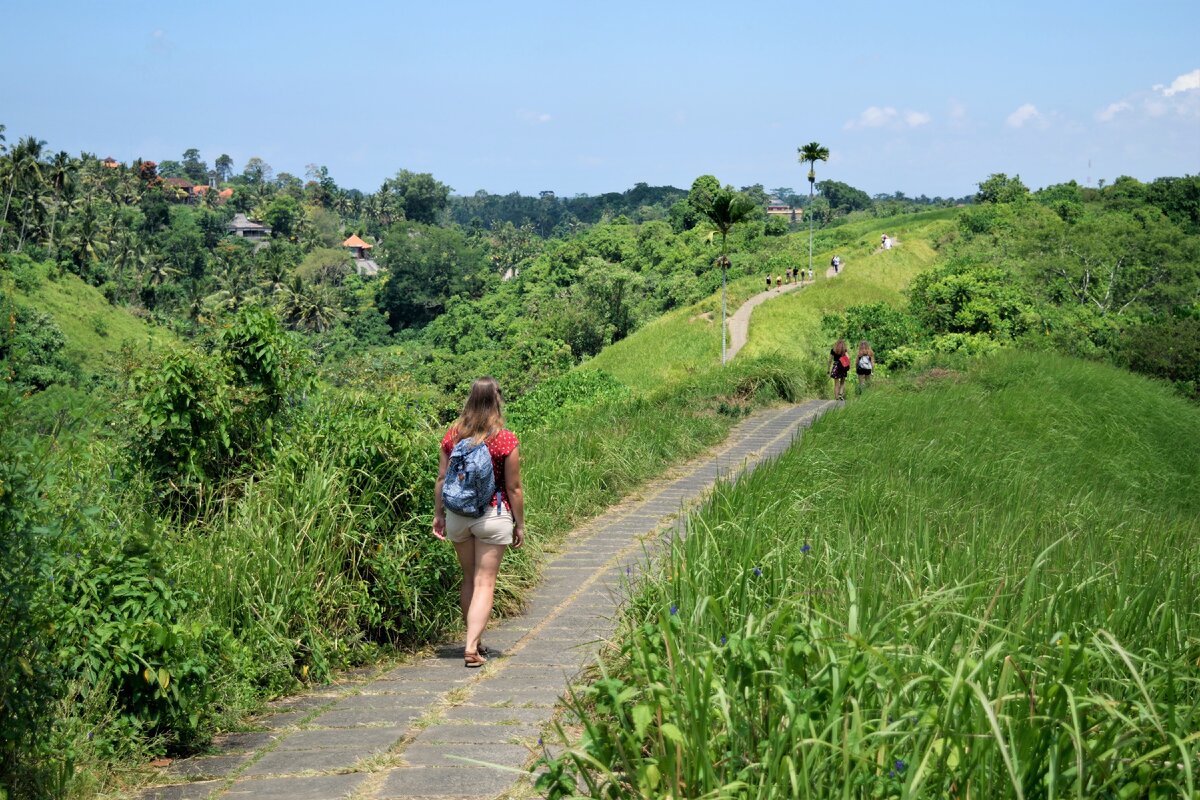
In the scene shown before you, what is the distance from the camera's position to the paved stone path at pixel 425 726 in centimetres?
381

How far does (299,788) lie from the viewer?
3797mm

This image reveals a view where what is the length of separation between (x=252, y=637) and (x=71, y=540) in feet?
3.97

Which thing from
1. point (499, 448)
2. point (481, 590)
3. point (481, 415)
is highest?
point (481, 415)

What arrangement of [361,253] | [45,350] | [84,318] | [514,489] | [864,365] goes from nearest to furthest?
1. [514,489]
2. [864,365]
3. [45,350]
4. [84,318]
5. [361,253]

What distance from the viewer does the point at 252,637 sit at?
16.2ft

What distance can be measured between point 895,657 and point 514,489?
268 centimetres

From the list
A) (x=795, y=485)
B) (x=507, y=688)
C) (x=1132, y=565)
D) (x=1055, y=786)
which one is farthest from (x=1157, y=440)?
(x=1055, y=786)

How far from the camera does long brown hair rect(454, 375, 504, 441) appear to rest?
5.55 m

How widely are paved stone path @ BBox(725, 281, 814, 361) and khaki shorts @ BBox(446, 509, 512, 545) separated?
26.2 metres

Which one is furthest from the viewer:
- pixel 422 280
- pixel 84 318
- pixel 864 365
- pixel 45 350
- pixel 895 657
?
pixel 422 280

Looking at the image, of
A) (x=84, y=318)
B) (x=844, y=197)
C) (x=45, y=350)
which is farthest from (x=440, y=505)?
(x=844, y=197)

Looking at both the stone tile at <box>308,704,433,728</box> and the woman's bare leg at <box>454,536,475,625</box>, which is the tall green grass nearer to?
the stone tile at <box>308,704,433,728</box>

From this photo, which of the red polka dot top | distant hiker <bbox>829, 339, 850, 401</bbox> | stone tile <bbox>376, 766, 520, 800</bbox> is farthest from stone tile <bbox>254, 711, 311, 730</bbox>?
distant hiker <bbox>829, 339, 850, 401</bbox>

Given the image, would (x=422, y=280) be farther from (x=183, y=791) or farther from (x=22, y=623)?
(x=22, y=623)
